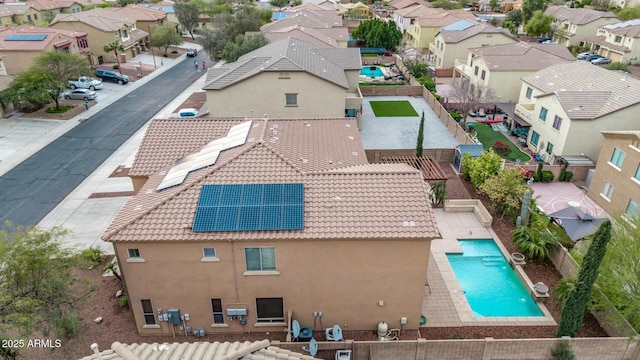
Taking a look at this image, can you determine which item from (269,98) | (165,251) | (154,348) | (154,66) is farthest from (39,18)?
(154,348)

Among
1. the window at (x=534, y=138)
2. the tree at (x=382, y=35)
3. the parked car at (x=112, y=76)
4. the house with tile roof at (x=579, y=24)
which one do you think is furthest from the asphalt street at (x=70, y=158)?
the house with tile roof at (x=579, y=24)

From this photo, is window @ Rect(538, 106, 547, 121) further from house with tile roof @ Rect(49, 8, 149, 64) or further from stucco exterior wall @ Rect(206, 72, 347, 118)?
house with tile roof @ Rect(49, 8, 149, 64)

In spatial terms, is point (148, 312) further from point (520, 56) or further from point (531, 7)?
point (531, 7)

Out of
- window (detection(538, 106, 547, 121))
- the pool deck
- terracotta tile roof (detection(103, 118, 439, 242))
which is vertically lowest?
the pool deck

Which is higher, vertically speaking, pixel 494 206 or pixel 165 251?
pixel 165 251

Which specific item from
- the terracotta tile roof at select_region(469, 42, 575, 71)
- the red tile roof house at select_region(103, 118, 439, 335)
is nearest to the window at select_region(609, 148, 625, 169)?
the red tile roof house at select_region(103, 118, 439, 335)

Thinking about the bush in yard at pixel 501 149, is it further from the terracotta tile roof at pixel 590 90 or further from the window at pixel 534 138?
the terracotta tile roof at pixel 590 90

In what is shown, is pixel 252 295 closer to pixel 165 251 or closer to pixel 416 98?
pixel 165 251
